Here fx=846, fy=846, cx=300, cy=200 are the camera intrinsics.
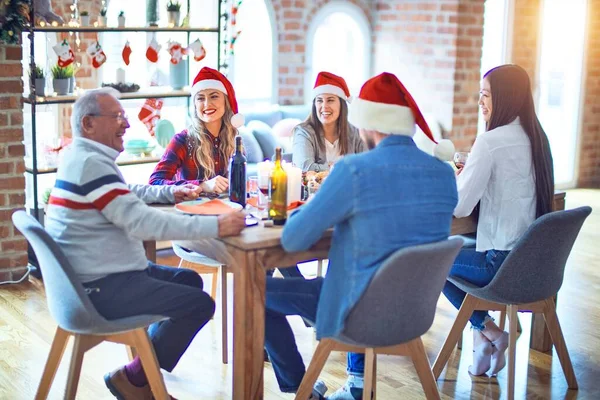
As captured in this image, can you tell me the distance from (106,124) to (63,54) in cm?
225

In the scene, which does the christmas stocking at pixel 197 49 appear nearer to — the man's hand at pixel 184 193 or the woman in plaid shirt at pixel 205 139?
the woman in plaid shirt at pixel 205 139

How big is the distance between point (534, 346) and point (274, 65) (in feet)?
12.1

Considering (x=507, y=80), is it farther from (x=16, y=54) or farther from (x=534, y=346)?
(x=16, y=54)

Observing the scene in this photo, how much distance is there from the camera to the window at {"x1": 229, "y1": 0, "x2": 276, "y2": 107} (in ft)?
22.1

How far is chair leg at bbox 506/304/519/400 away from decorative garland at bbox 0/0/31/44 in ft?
9.55

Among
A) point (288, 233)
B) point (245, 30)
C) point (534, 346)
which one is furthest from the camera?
point (245, 30)

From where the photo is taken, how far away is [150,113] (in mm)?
5367

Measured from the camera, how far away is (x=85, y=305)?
103 inches

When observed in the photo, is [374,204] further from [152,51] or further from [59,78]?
[152,51]

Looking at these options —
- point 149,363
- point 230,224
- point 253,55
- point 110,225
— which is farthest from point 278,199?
point 253,55

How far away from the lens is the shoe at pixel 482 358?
3541mm

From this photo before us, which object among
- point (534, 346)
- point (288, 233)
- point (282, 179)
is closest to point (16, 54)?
point (282, 179)

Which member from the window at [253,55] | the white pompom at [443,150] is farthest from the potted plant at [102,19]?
the white pompom at [443,150]

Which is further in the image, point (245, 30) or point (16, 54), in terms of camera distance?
point (245, 30)
